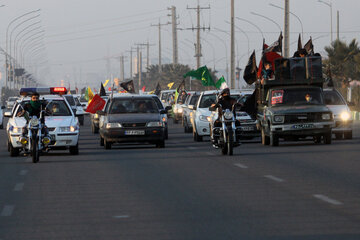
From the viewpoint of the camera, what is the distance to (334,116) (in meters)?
29.9

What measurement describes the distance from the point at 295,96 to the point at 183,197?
1510 centimetres

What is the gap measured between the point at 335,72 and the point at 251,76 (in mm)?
39161

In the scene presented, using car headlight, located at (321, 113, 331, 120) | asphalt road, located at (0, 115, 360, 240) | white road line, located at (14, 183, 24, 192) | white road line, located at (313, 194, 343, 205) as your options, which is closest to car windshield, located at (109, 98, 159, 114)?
Result: asphalt road, located at (0, 115, 360, 240)

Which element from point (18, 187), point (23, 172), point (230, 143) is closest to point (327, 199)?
point (18, 187)

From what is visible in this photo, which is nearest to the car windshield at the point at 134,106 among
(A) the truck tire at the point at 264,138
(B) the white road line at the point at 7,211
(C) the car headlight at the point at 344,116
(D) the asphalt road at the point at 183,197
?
(A) the truck tire at the point at 264,138

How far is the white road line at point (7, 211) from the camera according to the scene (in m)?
12.0

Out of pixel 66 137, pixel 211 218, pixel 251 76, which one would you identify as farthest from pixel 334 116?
pixel 211 218

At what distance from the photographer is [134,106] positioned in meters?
28.7

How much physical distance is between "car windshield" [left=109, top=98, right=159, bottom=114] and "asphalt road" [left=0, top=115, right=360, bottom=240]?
4590mm

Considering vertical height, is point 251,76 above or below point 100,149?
above

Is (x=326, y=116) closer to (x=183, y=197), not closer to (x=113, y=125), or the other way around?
(x=113, y=125)

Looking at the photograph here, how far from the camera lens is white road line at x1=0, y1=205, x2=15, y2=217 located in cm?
1195

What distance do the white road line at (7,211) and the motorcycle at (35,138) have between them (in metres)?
9.17

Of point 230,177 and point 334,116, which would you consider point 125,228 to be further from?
point 334,116
